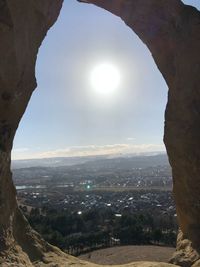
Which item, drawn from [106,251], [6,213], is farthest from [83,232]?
[6,213]

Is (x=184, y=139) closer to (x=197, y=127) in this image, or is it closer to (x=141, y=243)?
(x=197, y=127)

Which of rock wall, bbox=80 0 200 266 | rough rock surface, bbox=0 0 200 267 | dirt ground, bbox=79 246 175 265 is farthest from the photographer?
dirt ground, bbox=79 246 175 265

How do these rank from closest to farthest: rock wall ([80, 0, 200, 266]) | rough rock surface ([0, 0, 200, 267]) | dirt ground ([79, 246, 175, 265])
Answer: rough rock surface ([0, 0, 200, 267]) → rock wall ([80, 0, 200, 266]) → dirt ground ([79, 246, 175, 265])

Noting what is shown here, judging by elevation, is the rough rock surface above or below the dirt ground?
above

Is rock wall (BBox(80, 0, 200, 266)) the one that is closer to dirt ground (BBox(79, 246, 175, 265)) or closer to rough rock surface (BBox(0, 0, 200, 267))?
rough rock surface (BBox(0, 0, 200, 267))

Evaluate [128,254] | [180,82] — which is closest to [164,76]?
[180,82]

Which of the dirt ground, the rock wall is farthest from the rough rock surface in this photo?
the dirt ground

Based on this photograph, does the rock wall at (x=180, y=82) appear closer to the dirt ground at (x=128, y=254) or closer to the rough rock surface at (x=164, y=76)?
the rough rock surface at (x=164, y=76)

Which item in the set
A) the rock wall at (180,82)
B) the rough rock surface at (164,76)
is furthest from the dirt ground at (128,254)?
the rough rock surface at (164,76)
